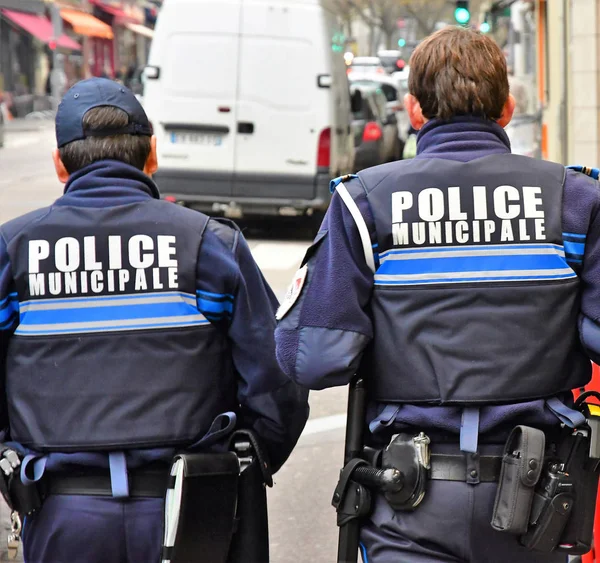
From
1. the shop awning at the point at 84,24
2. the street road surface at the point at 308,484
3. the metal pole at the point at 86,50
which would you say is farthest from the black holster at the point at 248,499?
the metal pole at the point at 86,50

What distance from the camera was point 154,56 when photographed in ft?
43.7

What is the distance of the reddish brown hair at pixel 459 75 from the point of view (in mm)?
2779

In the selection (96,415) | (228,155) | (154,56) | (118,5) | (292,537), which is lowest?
(292,537)

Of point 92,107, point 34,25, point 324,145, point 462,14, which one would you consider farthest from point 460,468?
point 34,25

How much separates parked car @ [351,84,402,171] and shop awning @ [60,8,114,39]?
35568 mm

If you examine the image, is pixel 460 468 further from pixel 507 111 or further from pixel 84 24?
pixel 84 24

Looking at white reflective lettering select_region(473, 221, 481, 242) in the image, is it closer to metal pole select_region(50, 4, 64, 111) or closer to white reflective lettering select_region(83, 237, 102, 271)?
white reflective lettering select_region(83, 237, 102, 271)

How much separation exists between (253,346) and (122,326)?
31 centimetres

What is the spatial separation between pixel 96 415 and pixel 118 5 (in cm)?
6725

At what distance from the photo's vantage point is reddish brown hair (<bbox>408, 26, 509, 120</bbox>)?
2779 mm

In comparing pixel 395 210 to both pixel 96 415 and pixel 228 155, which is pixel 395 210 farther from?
pixel 228 155

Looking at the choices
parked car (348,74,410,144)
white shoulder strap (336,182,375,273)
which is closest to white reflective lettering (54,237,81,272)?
white shoulder strap (336,182,375,273)

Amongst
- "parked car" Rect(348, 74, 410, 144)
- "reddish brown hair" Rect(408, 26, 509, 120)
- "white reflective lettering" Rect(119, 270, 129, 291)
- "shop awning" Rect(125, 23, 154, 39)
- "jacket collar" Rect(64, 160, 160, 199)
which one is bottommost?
"white reflective lettering" Rect(119, 270, 129, 291)

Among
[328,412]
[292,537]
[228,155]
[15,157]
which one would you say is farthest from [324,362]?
[15,157]
